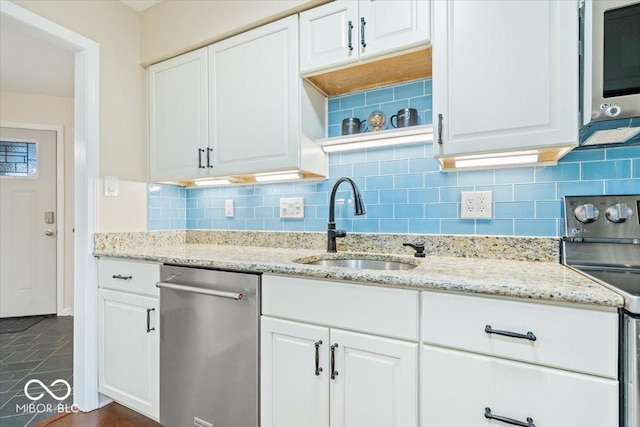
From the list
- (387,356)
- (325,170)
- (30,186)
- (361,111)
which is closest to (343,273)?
(387,356)

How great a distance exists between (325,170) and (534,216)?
1.01m

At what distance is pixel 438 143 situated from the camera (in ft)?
4.10

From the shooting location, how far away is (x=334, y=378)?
1096 mm

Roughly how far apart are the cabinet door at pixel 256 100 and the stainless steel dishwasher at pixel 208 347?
0.63 metres

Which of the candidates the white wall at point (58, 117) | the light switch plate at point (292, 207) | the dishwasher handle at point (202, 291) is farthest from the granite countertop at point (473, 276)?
the white wall at point (58, 117)

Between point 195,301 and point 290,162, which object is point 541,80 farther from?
point 195,301

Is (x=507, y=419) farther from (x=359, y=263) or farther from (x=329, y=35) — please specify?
(x=329, y=35)

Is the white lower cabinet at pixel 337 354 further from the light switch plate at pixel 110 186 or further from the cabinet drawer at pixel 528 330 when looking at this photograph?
the light switch plate at pixel 110 186

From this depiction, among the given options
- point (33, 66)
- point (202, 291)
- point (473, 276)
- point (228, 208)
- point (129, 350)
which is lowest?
point (129, 350)

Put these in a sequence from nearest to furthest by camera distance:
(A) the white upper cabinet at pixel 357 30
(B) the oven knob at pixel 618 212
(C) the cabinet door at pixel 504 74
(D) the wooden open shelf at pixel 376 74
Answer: (C) the cabinet door at pixel 504 74
(B) the oven knob at pixel 618 212
(A) the white upper cabinet at pixel 357 30
(D) the wooden open shelf at pixel 376 74

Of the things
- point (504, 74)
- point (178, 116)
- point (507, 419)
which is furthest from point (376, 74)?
point (507, 419)

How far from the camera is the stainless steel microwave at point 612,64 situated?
0.94 meters

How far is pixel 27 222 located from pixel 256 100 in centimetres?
330

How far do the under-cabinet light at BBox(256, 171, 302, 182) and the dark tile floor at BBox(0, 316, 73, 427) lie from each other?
5.51 feet
